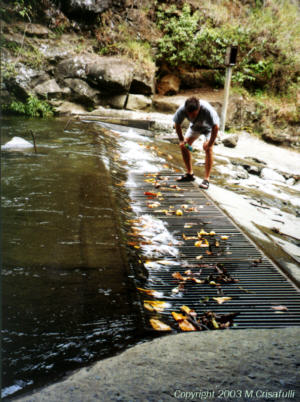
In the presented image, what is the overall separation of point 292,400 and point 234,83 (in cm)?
1411

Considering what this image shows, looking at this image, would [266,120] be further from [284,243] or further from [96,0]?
[284,243]

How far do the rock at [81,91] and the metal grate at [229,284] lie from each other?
325 inches

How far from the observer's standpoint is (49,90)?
1108 centimetres

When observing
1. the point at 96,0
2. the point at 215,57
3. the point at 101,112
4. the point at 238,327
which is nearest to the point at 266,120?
the point at 215,57

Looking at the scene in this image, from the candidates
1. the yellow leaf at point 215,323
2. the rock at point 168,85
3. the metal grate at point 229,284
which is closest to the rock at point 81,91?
the rock at point 168,85

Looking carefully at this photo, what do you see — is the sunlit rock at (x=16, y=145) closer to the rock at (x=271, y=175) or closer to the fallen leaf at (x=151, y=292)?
the fallen leaf at (x=151, y=292)

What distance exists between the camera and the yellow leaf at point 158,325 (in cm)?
216

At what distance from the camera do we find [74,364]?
1743 millimetres

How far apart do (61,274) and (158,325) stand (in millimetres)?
852

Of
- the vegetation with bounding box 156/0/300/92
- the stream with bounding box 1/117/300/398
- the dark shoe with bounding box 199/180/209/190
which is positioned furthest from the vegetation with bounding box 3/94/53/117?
the dark shoe with bounding box 199/180/209/190

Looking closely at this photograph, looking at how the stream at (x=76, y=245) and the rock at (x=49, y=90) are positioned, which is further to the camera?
the rock at (x=49, y=90)

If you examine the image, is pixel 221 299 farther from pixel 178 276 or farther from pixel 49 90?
pixel 49 90

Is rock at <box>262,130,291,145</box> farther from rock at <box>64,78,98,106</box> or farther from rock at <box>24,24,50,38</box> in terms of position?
rock at <box>24,24,50,38</box>

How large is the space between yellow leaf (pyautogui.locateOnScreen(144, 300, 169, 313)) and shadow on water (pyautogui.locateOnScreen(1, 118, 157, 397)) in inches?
4.2
